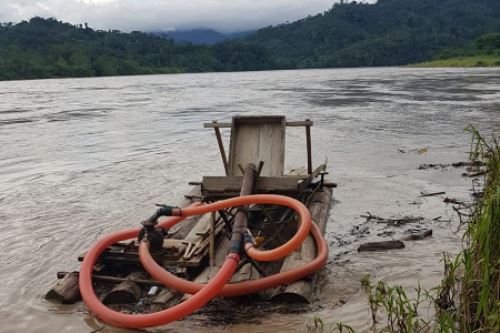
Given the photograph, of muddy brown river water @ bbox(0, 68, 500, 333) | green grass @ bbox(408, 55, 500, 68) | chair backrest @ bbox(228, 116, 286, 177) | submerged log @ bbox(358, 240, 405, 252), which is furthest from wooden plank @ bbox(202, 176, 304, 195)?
green grass @ bbox(408, 55, 500, 68)

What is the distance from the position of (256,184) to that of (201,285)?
199cm

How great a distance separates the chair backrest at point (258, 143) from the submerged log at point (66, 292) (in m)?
2.96

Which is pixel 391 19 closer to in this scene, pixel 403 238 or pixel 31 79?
pixel 31 79

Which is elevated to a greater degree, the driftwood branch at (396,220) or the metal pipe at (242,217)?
the metal pipe at (242,217)

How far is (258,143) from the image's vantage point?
A: 8305mm

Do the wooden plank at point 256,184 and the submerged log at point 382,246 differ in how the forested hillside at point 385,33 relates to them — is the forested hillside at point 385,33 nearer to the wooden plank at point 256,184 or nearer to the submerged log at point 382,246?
the submerged log at point 382,246

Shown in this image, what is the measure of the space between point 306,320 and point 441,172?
8.14 meters

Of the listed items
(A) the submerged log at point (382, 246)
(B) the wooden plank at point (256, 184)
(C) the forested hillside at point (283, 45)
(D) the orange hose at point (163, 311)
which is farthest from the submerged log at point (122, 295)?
(C) the forested hillside at point (283, 45)

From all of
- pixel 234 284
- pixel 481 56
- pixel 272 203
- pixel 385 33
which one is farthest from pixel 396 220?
pixel 385 33

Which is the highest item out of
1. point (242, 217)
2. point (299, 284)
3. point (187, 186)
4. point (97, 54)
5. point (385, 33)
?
point (385, 33)

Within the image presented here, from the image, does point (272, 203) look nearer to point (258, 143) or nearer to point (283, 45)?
point (258, 143)

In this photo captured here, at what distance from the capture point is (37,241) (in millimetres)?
8633

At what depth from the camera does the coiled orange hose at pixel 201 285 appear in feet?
16.4

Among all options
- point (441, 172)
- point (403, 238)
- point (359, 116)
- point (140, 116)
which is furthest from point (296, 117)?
point (403, 238)
